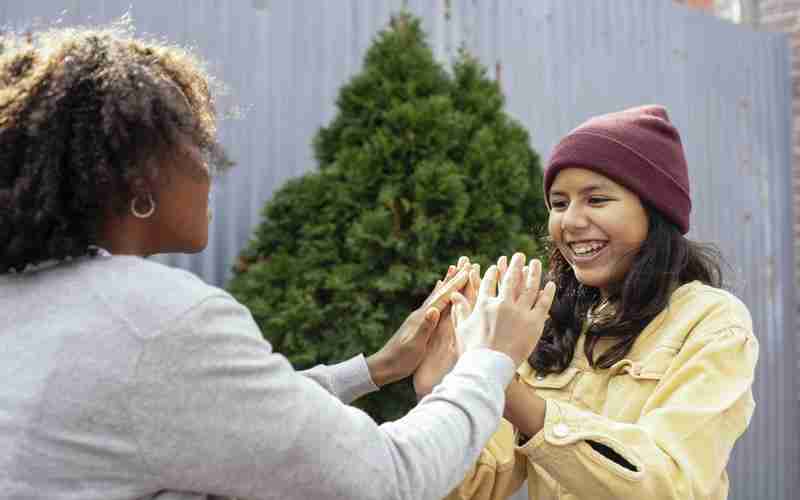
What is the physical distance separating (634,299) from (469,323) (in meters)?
0.56

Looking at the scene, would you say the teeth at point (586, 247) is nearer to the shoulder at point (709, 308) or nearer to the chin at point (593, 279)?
the chin at point (593, 279)

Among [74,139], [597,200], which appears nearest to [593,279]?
[597,200]

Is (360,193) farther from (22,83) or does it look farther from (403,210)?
(22,83)

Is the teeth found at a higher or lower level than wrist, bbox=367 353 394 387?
higher

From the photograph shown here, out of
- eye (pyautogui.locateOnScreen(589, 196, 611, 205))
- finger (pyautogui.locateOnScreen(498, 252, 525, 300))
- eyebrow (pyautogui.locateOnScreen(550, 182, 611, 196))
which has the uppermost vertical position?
eyebrow (pyautogui.locateOnScreen(550, 182, 611, 196))

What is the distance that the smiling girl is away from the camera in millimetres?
1715

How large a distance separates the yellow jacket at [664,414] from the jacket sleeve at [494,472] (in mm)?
81

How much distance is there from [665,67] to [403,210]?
3.01 metres

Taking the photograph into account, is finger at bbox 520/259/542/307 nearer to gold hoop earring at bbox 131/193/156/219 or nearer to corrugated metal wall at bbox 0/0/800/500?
gold hoop earring at bbox 131/193/156/219

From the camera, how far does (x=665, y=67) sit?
568cm

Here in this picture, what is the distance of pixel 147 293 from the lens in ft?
4.11

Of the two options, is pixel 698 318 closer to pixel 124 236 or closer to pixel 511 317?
pixel 511 317

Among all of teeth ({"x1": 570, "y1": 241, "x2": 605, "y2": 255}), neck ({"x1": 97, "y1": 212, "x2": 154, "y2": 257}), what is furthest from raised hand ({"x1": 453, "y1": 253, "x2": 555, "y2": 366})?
neck ({"x1": 97, "y1": 212, "x2": 154, "y2": 257})

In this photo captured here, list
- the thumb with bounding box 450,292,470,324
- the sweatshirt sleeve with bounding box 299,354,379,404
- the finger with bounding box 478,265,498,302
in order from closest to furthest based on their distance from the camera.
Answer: the finger with bounding box 478,265,498,302 → the thumb with bounding box 450,292,470,324 → the sweatshirt sleeve with bounding box 299,354,379,404
